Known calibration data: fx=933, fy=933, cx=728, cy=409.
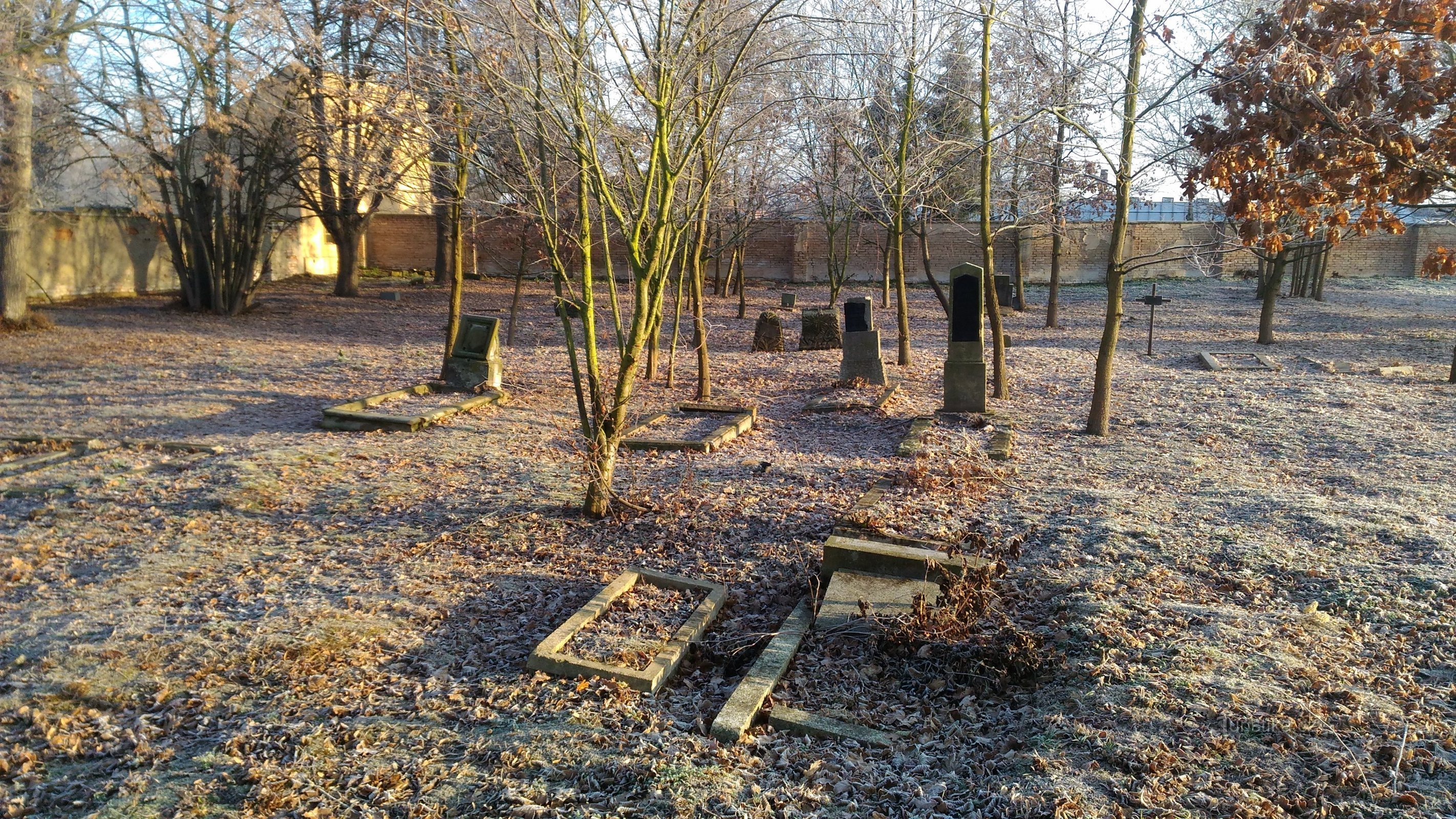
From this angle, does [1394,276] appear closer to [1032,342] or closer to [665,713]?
[1032,342]

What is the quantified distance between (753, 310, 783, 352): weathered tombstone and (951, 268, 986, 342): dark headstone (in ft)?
19.3

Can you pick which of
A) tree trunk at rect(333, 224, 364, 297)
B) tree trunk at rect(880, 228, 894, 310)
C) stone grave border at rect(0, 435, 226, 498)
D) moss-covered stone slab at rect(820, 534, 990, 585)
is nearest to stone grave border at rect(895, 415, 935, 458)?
moss-covered stone slab at rect(820, 534, 990, 585)

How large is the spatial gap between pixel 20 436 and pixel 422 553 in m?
5.18

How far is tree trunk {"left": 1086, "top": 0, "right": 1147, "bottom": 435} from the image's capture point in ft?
25.5

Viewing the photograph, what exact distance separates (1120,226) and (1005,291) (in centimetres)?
1515

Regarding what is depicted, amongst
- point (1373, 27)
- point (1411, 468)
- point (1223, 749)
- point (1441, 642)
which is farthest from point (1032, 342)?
point (1223, 749)

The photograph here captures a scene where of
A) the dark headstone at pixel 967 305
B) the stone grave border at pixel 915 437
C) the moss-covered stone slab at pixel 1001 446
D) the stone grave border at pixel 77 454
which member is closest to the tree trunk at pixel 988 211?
the dark headstone at pixel 967 305

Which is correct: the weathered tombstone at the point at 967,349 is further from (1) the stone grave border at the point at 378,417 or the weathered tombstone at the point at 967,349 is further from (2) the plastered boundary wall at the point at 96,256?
(2) the plastered boundary wall at the point at 96,256

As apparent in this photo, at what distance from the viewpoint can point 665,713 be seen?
381 cm

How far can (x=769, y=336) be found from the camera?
16.0 metres

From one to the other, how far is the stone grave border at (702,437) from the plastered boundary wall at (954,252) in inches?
847

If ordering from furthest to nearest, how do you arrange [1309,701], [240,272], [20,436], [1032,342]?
[240,272] → [1032,342] → [20,436] → [1309,701]

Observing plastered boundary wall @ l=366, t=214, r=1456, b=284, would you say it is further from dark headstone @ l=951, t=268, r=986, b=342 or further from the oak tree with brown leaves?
the oak tree with brown leaves

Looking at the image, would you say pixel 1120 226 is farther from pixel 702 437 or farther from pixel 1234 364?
pixel 1234 364
